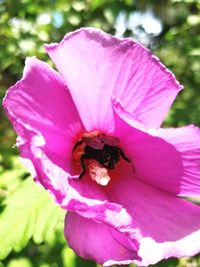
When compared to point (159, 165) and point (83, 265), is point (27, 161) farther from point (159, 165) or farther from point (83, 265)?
point (83, 265)

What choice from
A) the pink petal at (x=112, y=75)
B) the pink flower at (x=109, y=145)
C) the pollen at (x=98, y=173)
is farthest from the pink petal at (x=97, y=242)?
the pink petal at (x=112, y=75)

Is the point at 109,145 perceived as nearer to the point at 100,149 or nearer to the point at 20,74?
the point at 100,149

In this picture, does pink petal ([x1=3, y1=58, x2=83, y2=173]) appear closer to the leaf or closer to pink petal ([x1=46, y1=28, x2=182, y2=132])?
pink petal ([x1=46, y1=28, x2=182, y2=132])

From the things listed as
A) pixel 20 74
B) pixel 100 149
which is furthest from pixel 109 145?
pixel 20 74

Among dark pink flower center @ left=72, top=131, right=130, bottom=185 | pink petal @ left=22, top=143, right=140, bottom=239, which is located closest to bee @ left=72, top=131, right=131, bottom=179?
dark pink flower center @ left=72, top=131, right=130, bottom=185

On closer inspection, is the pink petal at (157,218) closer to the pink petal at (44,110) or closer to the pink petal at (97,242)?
the pink petal at (97,242)

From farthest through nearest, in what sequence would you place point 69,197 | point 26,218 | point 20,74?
point 20,74 → point 26,218 → point 69,197
